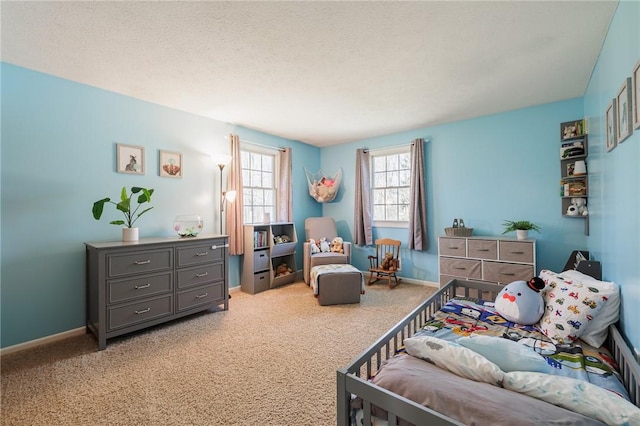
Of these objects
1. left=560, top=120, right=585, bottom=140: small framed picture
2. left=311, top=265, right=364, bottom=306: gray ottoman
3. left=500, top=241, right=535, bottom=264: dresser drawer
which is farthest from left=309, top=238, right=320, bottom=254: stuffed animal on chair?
left=560, top=120, right=585, bottom=140: small framed picture

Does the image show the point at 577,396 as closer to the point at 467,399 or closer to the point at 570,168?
the point at 467,399

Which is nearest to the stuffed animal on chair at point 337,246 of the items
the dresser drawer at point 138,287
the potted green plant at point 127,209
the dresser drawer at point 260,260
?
the dresser drawer at point 260,260

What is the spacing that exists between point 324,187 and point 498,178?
2674 millimetres

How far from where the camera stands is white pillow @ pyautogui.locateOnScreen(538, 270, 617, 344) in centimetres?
154

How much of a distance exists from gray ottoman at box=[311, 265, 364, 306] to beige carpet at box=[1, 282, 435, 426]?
298mm

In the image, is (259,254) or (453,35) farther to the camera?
(259,254)

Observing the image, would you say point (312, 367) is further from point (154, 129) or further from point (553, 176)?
point (553, 176)

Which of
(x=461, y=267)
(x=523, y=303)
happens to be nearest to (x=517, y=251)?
(x=461, y=267)

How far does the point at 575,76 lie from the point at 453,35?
166cm

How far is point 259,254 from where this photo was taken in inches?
159

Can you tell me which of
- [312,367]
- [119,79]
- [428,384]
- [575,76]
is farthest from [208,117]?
[575,76]

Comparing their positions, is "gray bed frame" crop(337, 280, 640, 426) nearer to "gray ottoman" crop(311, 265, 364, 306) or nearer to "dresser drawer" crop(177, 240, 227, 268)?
"gray ottoman" crop(311, 265, 364, 306)

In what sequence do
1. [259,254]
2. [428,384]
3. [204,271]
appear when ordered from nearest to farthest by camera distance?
[428,384], [204,271], [259,254]

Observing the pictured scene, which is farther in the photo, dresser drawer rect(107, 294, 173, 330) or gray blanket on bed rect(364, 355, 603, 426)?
dresser drawer rect(107, 294, 173, 330)
